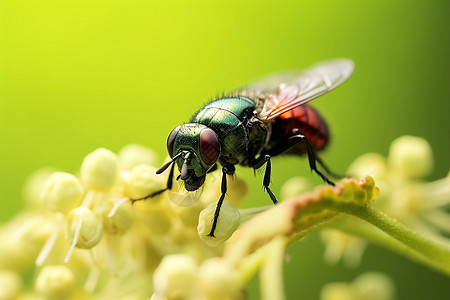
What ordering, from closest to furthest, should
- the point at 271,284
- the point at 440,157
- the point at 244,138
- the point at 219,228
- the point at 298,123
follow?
the point at 271,284 → the point at 219,228 → the point at 244,138 → the point at 298,123 → the point at 440,157

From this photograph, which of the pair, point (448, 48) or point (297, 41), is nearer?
point (448, 48)

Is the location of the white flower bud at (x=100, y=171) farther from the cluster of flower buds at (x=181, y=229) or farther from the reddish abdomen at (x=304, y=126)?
the reddish abdomen at (x=304, y=126)

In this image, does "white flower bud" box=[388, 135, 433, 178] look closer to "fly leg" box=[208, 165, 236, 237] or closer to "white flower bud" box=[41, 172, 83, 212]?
"fly leg" box=[208, 165, 236, 237]

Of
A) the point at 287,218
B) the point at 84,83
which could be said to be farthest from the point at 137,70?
the point at 287,218

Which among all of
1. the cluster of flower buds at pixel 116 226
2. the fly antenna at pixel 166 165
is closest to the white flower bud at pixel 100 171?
the cluster of flower buds at pixel 116 226

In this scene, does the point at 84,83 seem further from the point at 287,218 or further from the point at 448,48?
the point at 287,218

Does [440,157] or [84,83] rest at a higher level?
[84,83]

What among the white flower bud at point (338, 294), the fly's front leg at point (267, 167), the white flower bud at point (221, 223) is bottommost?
the white flower bud at point (338, 294)
